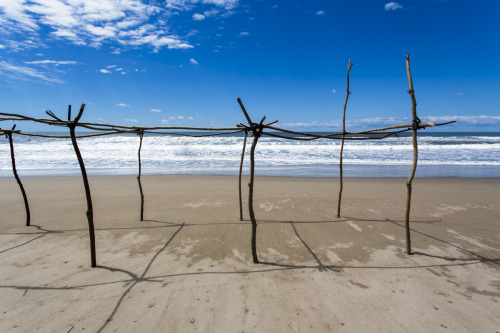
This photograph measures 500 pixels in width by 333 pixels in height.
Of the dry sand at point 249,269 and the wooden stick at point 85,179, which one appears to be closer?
the dry sand at point 249,269

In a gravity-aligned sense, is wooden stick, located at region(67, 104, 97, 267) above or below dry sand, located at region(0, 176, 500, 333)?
above

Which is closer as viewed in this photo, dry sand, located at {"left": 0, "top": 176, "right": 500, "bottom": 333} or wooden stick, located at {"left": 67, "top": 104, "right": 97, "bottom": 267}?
dry sand, located at {"left": 0, "top": 176, "right": 500, "bottom": 333}

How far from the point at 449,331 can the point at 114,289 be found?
11.6 ft

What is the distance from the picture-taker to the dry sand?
7.61ft

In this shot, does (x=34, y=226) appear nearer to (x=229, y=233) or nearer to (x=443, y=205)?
(x=229, y=233)

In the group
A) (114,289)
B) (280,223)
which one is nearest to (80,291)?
(114,289)

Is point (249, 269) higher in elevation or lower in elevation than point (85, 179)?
lower

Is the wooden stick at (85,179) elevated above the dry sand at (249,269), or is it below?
above

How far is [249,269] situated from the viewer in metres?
3.19

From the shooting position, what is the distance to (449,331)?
7.14 feet

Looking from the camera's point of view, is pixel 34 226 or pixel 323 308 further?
pixel 34 226

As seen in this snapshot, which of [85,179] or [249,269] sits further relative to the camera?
[249,269]

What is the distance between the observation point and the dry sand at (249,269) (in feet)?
7.61

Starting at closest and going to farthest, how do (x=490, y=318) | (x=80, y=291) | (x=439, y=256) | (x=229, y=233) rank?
(x=490, y=318) → (x=80, y=291) → (x=439, y=256) → (x=229, y=233)
